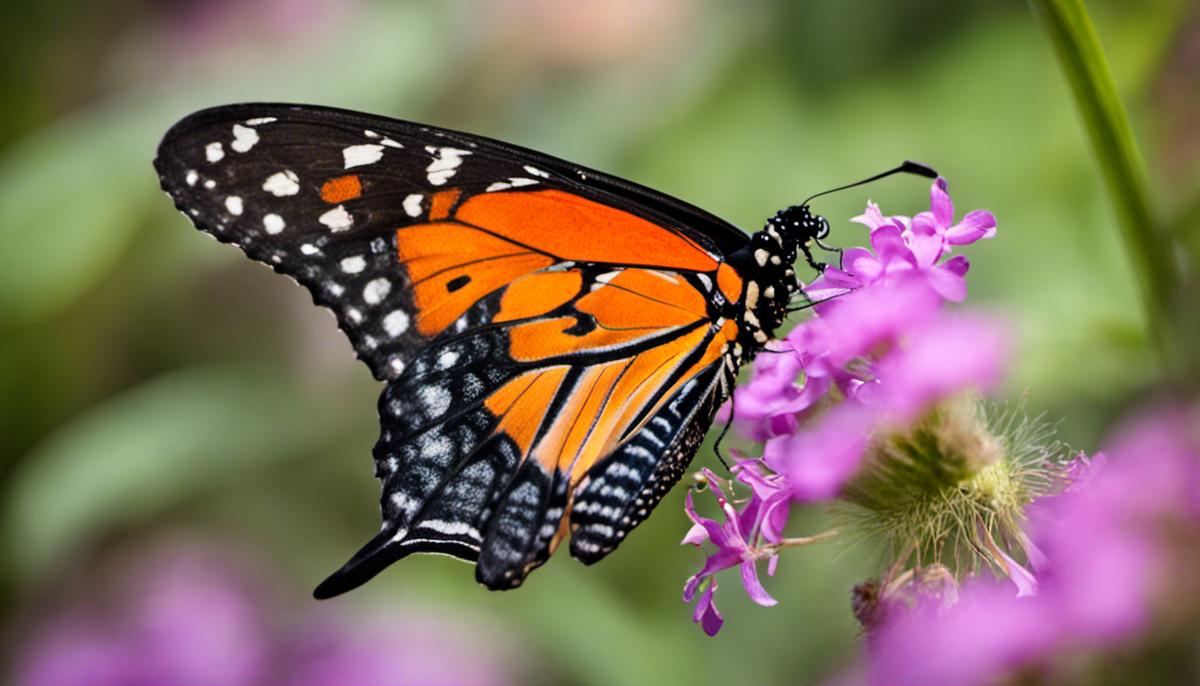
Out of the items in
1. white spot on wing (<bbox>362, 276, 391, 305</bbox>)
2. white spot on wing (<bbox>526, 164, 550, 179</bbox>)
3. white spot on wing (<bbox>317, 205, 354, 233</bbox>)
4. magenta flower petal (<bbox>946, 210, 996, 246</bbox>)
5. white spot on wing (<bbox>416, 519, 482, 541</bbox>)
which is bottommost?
white spot on wing (<bbox>416, 519, 482, 541</bbox>)

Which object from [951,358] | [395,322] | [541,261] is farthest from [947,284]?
[395,322]

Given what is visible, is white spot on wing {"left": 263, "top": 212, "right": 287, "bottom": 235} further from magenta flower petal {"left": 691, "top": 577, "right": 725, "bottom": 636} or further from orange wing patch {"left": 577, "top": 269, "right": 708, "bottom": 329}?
magenta flower petal {"left": 691, "top": 577, "right": 725, "bottom": 636}

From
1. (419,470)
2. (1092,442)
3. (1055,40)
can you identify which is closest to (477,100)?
(1092,442)

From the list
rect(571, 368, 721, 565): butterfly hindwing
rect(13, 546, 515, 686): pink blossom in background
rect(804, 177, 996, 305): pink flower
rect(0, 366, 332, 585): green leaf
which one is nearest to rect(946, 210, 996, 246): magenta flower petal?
rect(804, 177, 996, 305): pink flower

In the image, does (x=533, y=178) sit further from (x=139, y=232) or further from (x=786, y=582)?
(x=139, y=232)

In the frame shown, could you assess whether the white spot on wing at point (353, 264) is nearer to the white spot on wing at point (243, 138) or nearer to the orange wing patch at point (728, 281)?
the white spot on wing at point (243, 138)

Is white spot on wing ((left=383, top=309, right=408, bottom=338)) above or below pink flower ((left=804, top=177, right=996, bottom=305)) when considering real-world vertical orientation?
above

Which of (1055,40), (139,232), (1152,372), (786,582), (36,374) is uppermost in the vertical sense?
(139,232)
